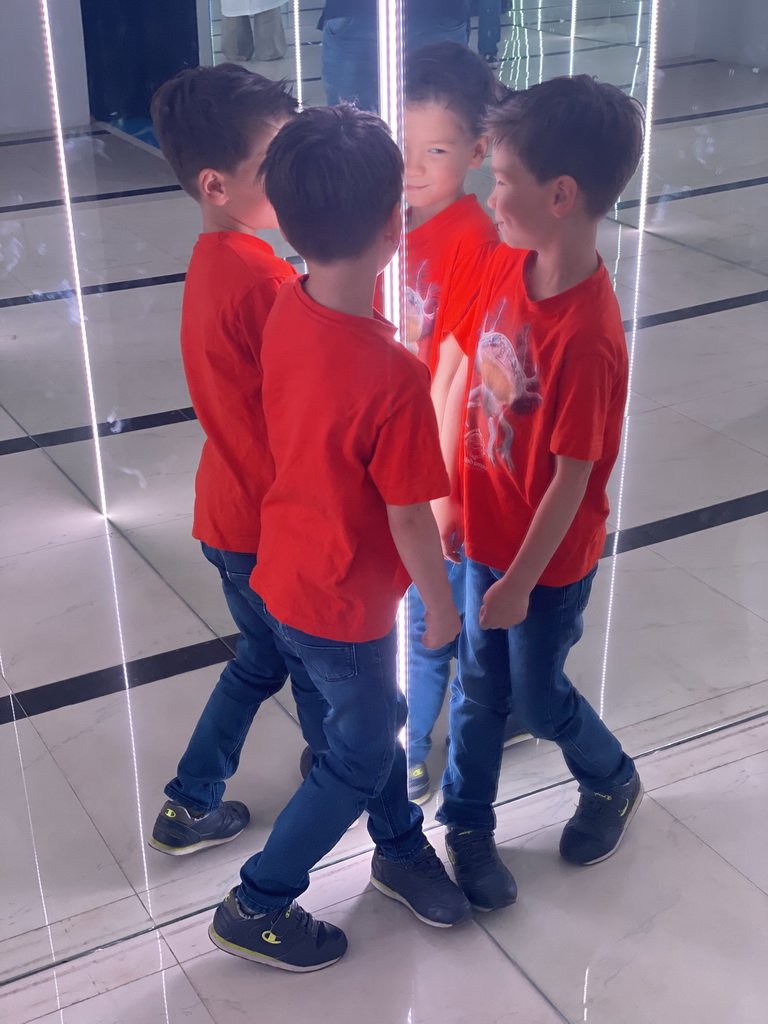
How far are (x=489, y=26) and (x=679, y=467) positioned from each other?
126 cm

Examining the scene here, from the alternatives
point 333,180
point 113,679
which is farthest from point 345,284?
point 113,679

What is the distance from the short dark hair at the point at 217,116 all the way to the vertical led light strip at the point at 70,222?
2.60ft

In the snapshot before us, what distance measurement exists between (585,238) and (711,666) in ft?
3.17

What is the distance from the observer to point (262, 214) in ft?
4.62

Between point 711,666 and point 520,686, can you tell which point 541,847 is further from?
point 711,666

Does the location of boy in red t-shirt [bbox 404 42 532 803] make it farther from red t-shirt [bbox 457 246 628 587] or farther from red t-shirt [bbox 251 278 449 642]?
red t-shirt [bbox 251 278 449 642]

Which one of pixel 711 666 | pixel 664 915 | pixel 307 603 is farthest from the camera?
pixel 711 666

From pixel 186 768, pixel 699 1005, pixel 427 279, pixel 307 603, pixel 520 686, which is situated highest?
pixel 427 279

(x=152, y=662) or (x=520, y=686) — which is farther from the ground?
(x=520, y=686)

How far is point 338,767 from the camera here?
1.41m

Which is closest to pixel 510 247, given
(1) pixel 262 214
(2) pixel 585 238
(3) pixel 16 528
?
(2) pixel 585 238

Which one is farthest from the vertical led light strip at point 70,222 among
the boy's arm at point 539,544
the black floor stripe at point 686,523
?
the boy's arm at point 539,544

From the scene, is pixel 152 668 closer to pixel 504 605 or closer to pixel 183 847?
pixel 183 847

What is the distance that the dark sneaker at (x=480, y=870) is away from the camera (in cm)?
157
